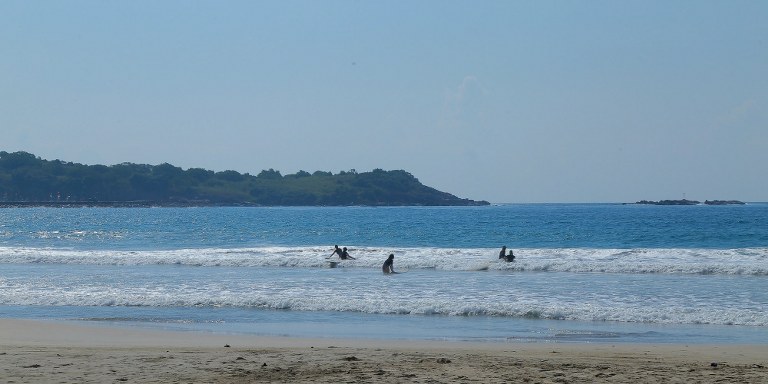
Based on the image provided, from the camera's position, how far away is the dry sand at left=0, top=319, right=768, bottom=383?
10602 mm

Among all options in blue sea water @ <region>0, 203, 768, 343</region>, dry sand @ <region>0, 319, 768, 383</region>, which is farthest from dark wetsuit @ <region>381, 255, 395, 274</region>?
dry sand @ <region>0, 319, 768, 383</region>

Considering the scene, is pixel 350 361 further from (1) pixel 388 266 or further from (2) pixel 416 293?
(1) pixel 388 266

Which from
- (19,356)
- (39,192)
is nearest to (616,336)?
(19,356)

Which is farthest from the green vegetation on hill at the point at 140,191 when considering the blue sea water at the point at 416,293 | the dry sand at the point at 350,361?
the dry sand at the point at 350,361

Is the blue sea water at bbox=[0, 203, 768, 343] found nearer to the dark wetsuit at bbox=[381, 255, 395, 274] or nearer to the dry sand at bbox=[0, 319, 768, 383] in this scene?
the dark wetsuit at bbox=[381, 255, 395, 274]

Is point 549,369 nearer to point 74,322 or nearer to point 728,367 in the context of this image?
point 728,367

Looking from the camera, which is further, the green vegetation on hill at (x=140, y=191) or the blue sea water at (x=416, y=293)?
the green vegetation on hill at (x=140, y=191)

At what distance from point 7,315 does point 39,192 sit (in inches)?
7291

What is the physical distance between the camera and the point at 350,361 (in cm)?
1187

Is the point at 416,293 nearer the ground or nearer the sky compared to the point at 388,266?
nearer the ground

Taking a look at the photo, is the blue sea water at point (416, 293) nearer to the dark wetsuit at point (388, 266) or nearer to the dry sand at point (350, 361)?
the dark wetsuit at point (388, 266)

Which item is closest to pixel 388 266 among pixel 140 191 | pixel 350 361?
pixel 350 361

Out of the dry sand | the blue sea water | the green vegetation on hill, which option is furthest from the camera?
the green vegetation on hill

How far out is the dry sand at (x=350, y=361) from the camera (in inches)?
417
